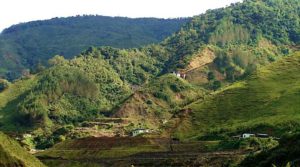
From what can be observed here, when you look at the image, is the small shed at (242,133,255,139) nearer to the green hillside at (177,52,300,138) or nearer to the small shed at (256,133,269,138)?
the small shed at (256,133,269,138)

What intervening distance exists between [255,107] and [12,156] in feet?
187

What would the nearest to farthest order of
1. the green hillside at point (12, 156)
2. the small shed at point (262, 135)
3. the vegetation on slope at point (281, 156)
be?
the vegetation on slope at point (281, 156)
the green hillside at point (12, 156)
the small shed at point (262, 135)

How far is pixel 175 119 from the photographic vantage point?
412 ft

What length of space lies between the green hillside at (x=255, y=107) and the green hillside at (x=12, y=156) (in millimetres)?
41035

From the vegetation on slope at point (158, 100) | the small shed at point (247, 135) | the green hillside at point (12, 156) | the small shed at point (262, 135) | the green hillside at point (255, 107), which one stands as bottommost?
the vegetation on slope at point (158, 100)

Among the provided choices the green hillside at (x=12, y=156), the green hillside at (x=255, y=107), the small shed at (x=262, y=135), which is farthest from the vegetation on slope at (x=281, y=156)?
the green hillside at (x=12, y=156)

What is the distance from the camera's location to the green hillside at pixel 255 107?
365 ft

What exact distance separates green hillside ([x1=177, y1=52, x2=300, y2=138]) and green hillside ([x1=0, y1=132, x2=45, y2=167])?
41.0 meters

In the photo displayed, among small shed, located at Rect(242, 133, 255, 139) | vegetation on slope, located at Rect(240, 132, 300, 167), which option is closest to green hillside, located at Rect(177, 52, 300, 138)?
small shed, located at Rect(242, 133, 255, 139)

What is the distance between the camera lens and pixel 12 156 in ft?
257

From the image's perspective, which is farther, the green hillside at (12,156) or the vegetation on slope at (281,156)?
the green hillside at (12,156)

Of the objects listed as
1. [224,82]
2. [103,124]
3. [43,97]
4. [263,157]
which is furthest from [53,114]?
[263,157]

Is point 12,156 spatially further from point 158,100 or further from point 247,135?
point 158,100

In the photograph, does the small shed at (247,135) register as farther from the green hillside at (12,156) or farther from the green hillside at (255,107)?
the green hillside at (12,156)
